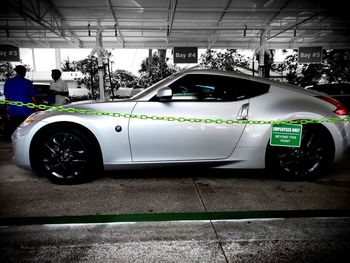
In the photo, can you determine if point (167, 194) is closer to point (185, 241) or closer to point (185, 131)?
point (185, 131)

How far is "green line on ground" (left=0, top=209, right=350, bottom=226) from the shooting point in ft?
9.50

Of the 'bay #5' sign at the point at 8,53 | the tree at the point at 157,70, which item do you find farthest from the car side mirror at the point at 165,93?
the tree at the point at 157,70

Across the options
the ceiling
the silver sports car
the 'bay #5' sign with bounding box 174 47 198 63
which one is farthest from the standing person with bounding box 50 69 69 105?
the 'bay #5' sign with bounding box 174 47 198 63

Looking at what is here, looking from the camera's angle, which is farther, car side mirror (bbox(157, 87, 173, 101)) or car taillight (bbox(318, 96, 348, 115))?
car taillight (bbox(318, 96, 348, 115))

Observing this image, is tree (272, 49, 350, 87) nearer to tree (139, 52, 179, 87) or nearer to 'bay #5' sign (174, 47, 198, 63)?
'bay #5' sign (174, 47, 198, 63)

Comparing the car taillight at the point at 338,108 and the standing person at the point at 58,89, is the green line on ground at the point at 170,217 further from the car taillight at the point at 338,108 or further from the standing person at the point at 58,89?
the standing person at the point at 58,89

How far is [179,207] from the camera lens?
3229mm

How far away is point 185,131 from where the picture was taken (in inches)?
148

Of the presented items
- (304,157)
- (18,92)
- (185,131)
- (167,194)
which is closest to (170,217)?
(167,194)

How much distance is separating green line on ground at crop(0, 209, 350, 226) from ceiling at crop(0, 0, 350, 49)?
8.85 m

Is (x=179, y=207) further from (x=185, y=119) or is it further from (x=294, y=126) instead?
(x=294, y=126)

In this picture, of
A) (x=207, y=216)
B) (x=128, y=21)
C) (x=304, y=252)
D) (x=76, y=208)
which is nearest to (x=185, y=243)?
(x=207, y=216)

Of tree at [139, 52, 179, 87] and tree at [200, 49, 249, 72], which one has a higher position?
tree at [200, 49, 249, 72]

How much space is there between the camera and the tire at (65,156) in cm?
383
